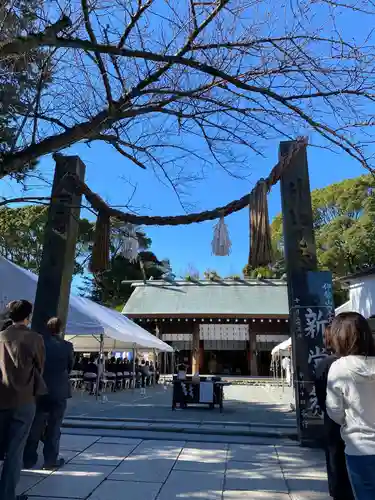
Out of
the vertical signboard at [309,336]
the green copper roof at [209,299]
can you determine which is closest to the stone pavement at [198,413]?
the vertical signboard at [309,336]

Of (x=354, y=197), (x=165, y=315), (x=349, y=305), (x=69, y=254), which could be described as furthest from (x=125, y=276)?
(x=69, y=254)

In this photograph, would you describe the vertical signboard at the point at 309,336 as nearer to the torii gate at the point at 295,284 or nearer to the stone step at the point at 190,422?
the torii gate at the point at 295,284

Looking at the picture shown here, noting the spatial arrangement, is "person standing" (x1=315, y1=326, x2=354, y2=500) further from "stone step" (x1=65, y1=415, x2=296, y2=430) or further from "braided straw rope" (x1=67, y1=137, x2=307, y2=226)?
"stone step" (x1=65, y1=415, x2=296, y2=430)

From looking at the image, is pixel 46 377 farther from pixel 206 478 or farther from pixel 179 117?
pixel 179 117

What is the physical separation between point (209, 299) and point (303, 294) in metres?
18.6

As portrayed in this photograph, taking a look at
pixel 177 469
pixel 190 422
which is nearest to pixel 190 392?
pixel 190 422

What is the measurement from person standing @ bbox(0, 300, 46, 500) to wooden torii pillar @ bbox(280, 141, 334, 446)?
10.4 ft

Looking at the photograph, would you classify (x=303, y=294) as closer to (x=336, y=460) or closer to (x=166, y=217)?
(x=166, y=217)

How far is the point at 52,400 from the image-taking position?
156 inches

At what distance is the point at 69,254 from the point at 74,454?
7.42ft

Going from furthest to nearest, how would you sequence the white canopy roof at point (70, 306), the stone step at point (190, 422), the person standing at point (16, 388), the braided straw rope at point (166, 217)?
1. the white canopy roof at point (70, 306)
2. the stone step at point (190, 422)
3. the braided straw rope at point (166, 217)
4. the person standing at point (16, 388)

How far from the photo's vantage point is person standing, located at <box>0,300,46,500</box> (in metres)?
2.85

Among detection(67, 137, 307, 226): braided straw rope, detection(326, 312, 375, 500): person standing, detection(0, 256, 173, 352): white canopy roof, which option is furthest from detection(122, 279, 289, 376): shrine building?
detection(326, 312, 375, 500): person standing

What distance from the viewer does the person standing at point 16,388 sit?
2848 millimetres
